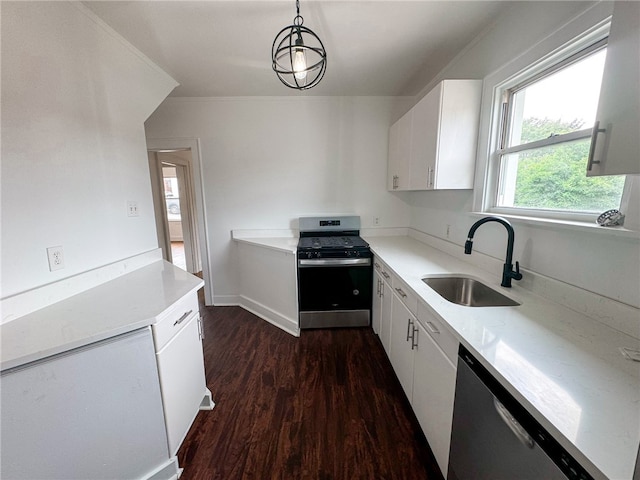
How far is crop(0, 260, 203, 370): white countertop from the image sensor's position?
893 millimetres

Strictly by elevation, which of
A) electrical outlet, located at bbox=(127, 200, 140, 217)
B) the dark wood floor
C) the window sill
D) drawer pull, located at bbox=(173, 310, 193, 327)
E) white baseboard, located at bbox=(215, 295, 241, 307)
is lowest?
the dark wood floor

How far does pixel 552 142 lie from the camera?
1.25 meters

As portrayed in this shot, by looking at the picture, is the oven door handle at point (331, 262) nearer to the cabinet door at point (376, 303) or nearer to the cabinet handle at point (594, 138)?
the cabinet door at point (376, 303)

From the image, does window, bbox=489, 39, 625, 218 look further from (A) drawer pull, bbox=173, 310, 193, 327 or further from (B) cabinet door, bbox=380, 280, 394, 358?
(A) drawer pull, bbox=173, 310, 193, 327

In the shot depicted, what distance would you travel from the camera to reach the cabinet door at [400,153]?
2.34 m

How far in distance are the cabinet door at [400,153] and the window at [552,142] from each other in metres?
0.79

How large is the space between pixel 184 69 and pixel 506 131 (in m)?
2.62

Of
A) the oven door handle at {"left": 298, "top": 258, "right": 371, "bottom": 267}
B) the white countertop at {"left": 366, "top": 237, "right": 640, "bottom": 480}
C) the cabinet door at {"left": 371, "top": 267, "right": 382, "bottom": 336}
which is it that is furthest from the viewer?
the oven door handle at {"left": 298, "top": 258, "right": 371, "bottom": 267}

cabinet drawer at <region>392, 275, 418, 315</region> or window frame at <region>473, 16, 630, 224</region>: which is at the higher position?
window frame at <region>473, 16, 630, 224</region>

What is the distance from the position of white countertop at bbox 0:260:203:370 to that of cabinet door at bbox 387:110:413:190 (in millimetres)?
2068

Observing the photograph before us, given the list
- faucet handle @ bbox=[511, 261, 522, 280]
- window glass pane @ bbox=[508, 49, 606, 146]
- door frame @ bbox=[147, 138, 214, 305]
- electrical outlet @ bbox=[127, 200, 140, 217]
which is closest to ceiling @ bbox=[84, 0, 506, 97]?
window glass pane @ bbox=[508, 49, 606, 146]

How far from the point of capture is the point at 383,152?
3018mm

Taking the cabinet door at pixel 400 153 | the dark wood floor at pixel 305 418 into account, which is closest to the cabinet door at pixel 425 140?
the cabinet door at pixel 400 153

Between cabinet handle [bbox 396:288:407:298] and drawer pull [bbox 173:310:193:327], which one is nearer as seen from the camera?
drawer pull [bbox 173:310:193:327]
